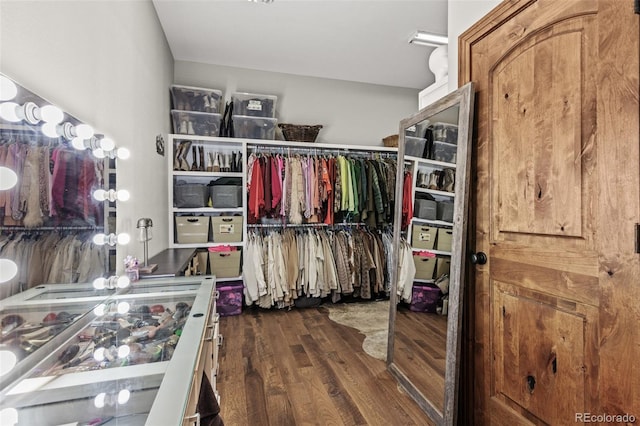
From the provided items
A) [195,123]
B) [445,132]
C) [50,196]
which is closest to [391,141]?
[445,132]

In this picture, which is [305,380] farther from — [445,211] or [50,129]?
[50,129]

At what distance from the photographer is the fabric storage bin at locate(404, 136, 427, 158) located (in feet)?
6.63

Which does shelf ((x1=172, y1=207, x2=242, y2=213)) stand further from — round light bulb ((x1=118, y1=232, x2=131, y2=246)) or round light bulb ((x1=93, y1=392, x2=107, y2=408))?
round light bulb ((x1=93, y1=392, x2=107, y2=408))

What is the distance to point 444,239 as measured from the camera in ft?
5.79

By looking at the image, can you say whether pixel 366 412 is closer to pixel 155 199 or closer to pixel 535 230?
pixel 535 230

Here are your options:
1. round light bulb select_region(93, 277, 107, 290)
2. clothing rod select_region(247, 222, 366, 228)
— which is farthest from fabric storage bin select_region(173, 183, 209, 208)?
round light bulb select_region(93, 277, 107, 290)

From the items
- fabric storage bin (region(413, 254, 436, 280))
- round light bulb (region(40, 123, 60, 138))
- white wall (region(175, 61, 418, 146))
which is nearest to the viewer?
round light bulb (region(40, 123, 60, 138))

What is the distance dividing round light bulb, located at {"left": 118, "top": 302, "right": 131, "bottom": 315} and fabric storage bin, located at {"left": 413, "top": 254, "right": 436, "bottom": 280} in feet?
5.42

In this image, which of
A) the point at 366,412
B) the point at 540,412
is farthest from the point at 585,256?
the point at 366,412

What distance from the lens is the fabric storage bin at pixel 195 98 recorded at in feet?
10.5

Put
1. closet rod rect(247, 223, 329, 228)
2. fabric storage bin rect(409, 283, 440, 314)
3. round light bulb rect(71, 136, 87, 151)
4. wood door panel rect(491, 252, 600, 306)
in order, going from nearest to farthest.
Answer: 1. wood door panel rect(491, 252, 600, 306)
2. round light bulb rect(71, 136, 87, 151)
3. fabric storage bin rect(409, 283, 440, 314)
4. closet rod rect(247, 223, 329, 228)

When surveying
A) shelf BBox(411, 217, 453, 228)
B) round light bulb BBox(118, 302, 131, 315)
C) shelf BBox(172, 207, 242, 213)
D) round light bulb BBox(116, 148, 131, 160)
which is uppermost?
round light bulb BBox(116, 148, 131, 160)

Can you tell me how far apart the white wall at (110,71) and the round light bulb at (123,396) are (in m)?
0.92

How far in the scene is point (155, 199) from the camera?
2645 millimetres
